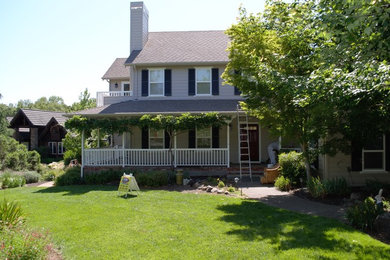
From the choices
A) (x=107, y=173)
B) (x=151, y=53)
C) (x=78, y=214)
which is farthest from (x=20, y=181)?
(x=151, y=53)

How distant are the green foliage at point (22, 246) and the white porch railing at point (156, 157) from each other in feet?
33.1

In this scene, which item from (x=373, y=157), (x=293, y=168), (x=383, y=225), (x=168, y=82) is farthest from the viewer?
(x=168, y=82)

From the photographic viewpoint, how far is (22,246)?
475cm

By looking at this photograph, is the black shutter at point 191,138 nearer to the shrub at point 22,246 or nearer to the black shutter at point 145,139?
the black shutter at point 145,139

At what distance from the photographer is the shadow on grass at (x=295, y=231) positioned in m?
5.57

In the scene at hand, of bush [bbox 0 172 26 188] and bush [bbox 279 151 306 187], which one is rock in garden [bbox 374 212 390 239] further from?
bush [bbox 0 172 26 188]

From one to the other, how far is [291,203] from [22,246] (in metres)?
7.51

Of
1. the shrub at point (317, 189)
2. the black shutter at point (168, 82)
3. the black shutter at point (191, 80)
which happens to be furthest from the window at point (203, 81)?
the shrub at point (317, 189)

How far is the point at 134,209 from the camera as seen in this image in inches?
349

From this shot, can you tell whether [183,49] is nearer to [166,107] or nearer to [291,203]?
[166,107]

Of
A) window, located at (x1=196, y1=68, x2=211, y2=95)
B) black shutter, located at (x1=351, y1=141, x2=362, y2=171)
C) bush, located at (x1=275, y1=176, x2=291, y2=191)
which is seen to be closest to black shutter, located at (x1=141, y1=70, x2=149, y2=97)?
window, located at (x1=196, y1=68, x2=211, y2=95)

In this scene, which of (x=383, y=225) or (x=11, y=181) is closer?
(x=383, y=225)

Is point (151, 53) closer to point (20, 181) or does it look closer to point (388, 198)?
point (20, 181)

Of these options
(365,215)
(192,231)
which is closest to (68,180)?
(192,231)
